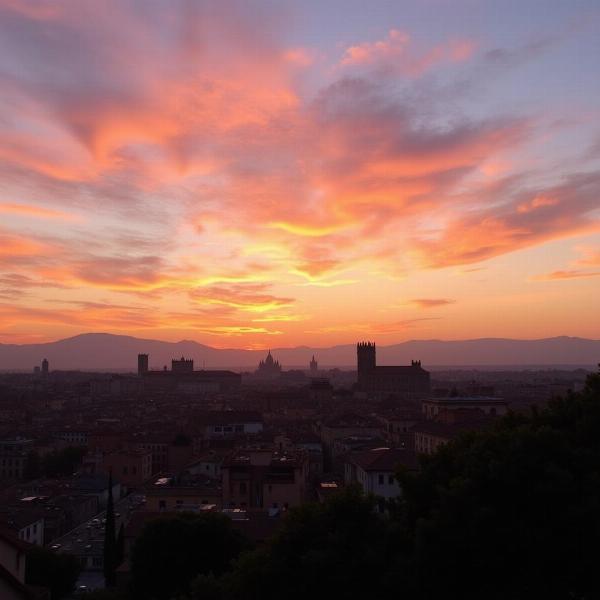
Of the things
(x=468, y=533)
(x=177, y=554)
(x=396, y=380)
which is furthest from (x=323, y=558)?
(x=396, y=380)

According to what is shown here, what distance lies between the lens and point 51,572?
81.7ft

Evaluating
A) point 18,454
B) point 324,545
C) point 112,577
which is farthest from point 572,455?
point 18,454

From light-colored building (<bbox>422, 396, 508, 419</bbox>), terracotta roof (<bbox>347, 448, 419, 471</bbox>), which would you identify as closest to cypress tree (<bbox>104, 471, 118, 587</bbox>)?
terracotta roof (<bbox>347, 448, 419, 471</bbox>)

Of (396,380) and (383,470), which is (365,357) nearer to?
(396,380)

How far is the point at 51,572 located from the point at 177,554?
582 cm

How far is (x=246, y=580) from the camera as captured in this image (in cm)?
1445

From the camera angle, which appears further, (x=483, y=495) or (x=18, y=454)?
(x=18, y=454)

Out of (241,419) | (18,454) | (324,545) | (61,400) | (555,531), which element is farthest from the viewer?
(61,400)

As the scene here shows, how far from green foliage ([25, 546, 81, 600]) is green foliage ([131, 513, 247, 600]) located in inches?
164

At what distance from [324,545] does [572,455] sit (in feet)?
17.7

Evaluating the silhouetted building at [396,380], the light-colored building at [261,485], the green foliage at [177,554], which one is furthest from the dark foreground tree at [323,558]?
the silhouetted building at [396,380]

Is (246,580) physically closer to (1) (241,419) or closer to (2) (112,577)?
(2) (112,577)

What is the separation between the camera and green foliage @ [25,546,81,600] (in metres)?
24.5

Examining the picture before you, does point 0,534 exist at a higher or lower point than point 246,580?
higher
